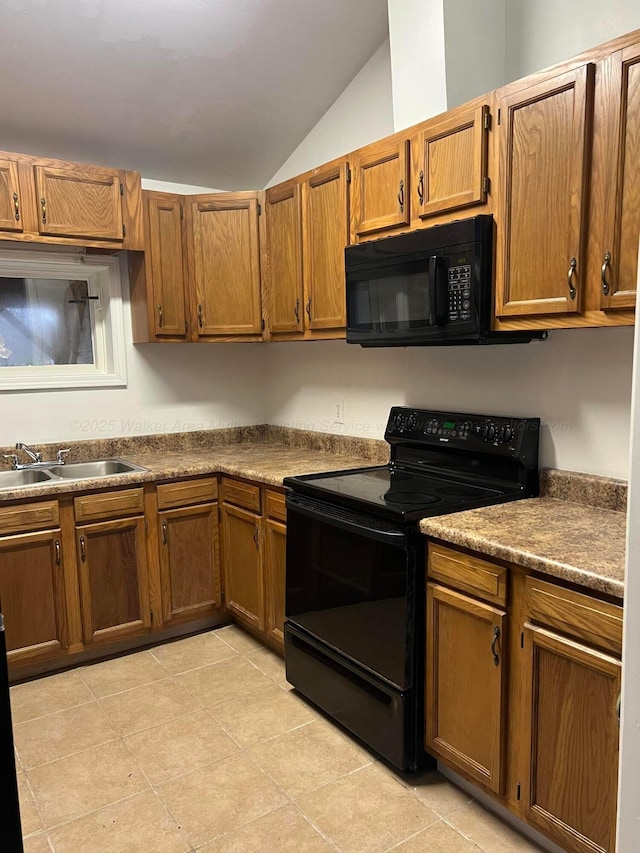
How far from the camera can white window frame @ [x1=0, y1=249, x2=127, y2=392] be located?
3213 mm

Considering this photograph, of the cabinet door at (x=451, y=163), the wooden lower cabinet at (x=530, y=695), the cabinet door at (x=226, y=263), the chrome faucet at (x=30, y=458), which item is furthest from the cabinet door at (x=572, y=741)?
the chrome faucet at (x=30, y=458)

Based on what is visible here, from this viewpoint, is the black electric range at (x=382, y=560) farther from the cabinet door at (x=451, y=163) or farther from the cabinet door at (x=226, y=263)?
the cabinet door at (x=226, y=263)

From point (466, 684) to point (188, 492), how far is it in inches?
67.8

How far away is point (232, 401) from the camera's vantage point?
3.93m

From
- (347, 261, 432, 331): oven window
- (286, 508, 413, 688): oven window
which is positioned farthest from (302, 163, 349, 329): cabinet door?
(286, 508, 413, 688): oven window

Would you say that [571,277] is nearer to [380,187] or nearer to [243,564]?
[380,187]

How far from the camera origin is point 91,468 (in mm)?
3355

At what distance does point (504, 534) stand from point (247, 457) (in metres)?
1.79

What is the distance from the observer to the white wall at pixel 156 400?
3.26 metres

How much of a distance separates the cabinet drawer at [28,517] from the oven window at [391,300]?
60.9 inches

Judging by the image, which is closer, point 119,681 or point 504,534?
point 504,534

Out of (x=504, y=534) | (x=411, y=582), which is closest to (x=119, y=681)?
(x=411, y=582)

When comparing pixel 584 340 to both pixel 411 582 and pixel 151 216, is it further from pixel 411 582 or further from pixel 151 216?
pixel 151 216

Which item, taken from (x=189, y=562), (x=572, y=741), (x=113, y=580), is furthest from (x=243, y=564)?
(x=572, y=741)
